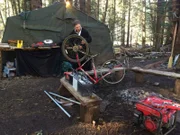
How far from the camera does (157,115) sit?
225 centimetres

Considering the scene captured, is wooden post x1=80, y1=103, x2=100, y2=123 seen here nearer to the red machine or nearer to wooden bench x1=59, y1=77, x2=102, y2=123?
wooden bench x1=59, y1=77, x2=102, y2=123

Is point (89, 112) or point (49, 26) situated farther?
point (49, 26)

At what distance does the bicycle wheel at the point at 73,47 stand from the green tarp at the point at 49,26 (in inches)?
56.2

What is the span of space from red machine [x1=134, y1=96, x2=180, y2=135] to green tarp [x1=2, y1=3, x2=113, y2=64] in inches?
168

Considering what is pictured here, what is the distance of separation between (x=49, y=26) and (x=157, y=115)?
4.81 metres

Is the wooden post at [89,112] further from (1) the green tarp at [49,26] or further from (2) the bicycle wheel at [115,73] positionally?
(1) the green tarp at [49,26]

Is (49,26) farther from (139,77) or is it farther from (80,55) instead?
(139,77)

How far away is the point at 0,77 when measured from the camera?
5320mm

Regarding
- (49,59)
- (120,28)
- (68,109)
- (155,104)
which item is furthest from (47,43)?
(120,28)

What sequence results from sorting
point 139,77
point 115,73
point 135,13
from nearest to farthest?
point 139,77, point 115,73, point 135,13

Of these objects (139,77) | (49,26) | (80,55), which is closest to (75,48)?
(80,55)

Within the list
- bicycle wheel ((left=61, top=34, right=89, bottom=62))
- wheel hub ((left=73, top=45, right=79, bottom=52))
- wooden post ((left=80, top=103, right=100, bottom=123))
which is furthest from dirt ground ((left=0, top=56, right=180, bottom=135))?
wheel hub ((left=73, top=45, right=79, bottom=52))

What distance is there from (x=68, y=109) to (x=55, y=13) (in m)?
3.87

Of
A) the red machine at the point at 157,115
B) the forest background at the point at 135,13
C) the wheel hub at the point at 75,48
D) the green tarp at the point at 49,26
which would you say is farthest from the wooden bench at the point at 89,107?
the forest background at the point at 135,13
